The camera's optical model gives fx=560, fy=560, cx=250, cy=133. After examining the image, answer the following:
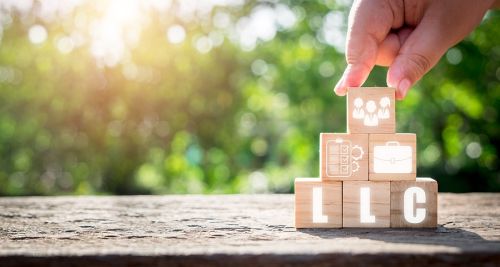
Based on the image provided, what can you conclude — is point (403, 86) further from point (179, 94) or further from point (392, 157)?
point (179, 94)

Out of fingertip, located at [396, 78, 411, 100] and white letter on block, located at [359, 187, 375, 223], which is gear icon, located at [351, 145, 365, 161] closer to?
white letter on block, located at [359, 187, 375, 223]

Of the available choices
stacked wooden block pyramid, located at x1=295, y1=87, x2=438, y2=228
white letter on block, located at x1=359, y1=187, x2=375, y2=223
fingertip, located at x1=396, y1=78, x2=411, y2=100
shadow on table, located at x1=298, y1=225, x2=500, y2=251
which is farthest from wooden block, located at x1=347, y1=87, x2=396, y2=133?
shadow on table, located at x1=298, y1=225, x2=500, y2=251

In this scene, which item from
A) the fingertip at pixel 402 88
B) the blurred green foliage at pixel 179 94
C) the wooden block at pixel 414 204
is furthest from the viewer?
the blurred green foliage at pixel 179 94

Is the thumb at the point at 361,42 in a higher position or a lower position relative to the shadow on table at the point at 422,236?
higher

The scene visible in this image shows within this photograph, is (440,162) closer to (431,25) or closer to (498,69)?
(498,69)

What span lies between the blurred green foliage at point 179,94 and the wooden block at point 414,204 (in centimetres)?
730

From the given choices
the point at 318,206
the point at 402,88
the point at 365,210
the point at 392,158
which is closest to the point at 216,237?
the point at 318,206

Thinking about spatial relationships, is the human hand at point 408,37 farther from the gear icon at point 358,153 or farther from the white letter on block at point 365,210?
the white letter on block at point 365,210

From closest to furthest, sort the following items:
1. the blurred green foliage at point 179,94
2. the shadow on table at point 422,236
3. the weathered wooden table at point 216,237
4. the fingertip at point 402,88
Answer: the weathered wooden table at point 216,237 < the shadow on table at point 422,236 < the fingertip at point 402,88 < the blurred green foliage at point 179,94

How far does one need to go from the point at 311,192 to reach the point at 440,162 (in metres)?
8.44

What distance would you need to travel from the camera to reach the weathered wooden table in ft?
3.65

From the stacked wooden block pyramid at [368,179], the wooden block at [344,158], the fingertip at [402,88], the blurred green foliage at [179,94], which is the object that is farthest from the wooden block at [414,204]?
the blurred green foliage at [179,94]

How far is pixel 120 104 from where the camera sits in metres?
9.77

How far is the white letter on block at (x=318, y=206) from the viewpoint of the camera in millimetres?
1687
